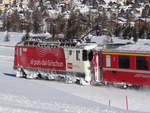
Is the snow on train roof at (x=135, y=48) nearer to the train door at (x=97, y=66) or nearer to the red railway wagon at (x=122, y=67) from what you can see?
the red railway wagon at (x=122, y=67)

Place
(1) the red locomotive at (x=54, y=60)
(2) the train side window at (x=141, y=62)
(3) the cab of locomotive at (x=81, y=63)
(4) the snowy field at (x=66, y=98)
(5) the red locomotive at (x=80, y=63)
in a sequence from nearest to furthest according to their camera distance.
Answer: (4) the snowy field at (x=66, y=98)
(2) the train side window at (x=141, y=62)
(5) the red locomotive at (x=80, y=63)
(3) the cab of locomotive at (x=81, y=63)
(1) the red locomotive at (x=54, y=60)

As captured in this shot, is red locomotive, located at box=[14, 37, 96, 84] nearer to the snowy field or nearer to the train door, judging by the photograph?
the train door

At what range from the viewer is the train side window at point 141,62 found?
21562mm

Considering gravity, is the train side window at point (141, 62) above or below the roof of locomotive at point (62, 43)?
below

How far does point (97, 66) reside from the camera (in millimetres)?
23859

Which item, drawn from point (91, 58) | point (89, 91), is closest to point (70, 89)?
point (89, 91)

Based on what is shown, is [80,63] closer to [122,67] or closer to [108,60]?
[108,60]

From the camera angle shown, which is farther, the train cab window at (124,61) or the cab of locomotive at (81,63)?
the cab of locomotive at (81,63)

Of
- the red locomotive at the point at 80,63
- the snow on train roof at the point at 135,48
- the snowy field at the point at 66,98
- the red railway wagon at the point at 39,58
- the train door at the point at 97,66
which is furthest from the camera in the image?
the red railway wagon at the point at 39,58

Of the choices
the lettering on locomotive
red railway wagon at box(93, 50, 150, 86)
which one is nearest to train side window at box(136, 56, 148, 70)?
red railway wagon at box(93, 50, 150, 86)

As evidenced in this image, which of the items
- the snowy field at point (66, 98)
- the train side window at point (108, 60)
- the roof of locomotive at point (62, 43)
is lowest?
the snowy field at point (66, 98)

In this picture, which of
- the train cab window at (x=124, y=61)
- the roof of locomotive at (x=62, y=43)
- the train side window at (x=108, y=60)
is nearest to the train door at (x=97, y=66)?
the train side window at (x=108, y=60)

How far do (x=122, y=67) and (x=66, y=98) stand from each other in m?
4.82

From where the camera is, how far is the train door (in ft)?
77.8
